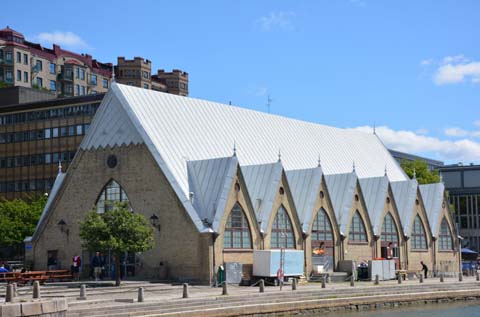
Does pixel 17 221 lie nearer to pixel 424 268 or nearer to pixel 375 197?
pixel 375 197

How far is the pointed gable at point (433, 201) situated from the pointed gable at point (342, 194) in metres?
12.6

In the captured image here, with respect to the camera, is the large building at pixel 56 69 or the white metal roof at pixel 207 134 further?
the large building at pixel 56 69

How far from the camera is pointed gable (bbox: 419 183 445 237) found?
71.3 m

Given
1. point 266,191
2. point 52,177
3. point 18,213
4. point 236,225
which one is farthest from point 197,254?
point 52,177

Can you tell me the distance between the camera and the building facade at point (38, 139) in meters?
90.9

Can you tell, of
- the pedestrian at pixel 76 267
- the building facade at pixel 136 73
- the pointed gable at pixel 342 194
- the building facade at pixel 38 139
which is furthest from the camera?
the building facade at pixel 136 73

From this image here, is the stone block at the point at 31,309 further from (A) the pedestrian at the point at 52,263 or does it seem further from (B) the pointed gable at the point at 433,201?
(B) the pointed gable at the point at 433,201

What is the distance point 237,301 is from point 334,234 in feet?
72.1

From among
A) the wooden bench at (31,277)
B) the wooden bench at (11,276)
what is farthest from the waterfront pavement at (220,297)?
the wooden bench at (11,276)

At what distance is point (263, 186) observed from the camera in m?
54.8

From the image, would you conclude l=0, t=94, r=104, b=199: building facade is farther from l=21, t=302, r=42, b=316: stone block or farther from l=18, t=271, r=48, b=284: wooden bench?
l=21, t=302, r=42, b=316: stone block

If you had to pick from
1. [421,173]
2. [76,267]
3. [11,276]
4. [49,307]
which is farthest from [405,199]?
[49,307]

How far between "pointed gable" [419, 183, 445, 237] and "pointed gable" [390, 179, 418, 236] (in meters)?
3.93

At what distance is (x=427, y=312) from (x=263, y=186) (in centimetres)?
1468
